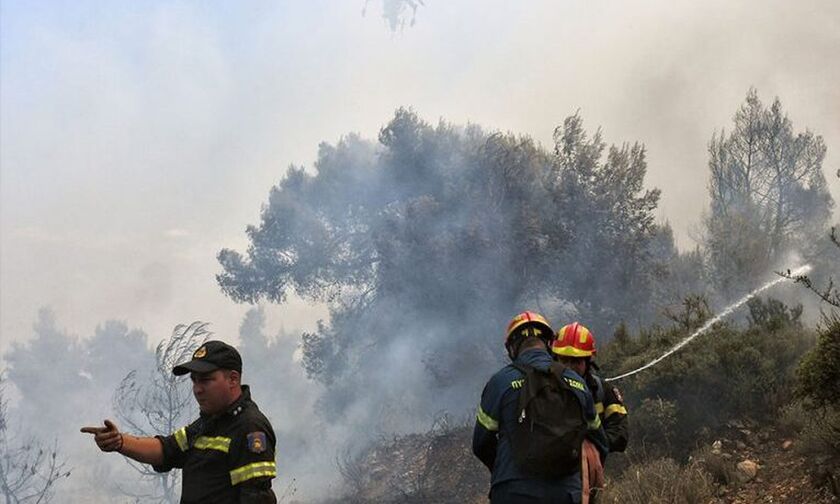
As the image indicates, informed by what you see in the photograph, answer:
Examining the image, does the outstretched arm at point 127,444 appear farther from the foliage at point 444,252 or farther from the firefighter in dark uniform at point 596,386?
the foliage at point 444,252

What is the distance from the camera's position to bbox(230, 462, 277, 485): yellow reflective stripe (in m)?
2.98

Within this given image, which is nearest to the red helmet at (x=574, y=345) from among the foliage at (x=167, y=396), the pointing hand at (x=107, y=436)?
the pointing hand at (x=107, y=436)

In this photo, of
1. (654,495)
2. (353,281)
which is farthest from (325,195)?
(654,495)

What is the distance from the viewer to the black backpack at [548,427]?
10.2 feet

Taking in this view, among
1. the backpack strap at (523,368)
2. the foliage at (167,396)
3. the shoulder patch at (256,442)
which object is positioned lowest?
the shoulder patch at (256,442)

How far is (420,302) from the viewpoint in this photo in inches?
1147

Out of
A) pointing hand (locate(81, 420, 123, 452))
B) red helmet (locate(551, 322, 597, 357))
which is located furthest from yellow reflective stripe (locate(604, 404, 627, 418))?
pointing hand (locate(81, 420, 123, 452))

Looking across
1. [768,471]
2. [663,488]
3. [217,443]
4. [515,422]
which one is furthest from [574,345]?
[768,471]

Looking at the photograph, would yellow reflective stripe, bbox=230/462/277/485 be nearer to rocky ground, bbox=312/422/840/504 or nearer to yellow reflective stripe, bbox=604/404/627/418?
yellow reflective stripe, bbox=604/404/627/418

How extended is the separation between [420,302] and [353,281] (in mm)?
4554

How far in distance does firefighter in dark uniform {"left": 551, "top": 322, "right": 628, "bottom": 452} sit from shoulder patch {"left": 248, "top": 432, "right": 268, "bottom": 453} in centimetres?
176

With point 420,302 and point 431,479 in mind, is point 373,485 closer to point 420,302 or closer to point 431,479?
point 431,479

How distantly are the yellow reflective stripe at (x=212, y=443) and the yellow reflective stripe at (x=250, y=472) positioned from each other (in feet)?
0.39

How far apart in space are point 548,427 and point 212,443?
143 centimetres
